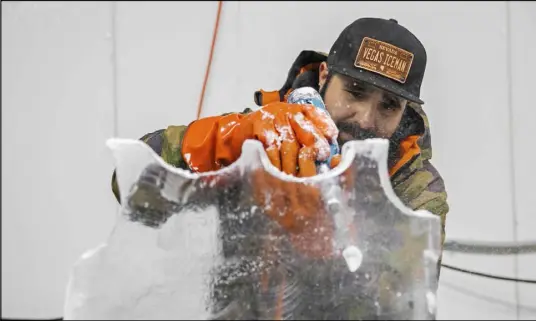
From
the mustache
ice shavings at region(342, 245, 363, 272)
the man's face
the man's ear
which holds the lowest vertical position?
ice shavings at region(342, 245, 363, 272)

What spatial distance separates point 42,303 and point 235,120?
4.36 ft

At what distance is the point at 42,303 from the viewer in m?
1.79

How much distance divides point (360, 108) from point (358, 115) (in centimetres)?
1

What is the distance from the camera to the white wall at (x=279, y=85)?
1.64m

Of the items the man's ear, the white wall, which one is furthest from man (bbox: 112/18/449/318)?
the white wall

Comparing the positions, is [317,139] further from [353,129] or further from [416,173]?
[416,173]

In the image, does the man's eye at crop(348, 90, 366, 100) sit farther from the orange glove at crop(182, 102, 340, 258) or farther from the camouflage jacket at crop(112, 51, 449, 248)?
the orange glove at crop(182, 102, 340, 258)

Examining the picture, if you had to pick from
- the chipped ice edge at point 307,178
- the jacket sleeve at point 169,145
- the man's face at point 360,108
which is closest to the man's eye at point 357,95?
the man's face at point 360,108

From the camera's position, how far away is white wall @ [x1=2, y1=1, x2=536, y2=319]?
164 centimetres

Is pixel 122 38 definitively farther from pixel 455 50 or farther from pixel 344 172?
pixel 344 172

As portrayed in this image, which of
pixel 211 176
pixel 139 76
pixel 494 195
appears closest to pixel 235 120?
pixel 211 176

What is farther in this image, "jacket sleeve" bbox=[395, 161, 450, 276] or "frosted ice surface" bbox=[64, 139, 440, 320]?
"jacket sleeve" bbox=[395, 161, 450, 276]

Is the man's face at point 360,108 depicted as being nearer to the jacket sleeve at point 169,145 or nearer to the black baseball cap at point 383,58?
the black baseball cap at point 383,58

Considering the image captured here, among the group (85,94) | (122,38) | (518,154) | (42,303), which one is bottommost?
(42,303)
